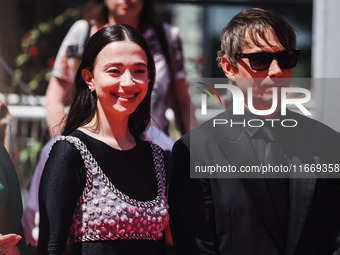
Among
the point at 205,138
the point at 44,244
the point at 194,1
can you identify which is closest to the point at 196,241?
the point at 205,138

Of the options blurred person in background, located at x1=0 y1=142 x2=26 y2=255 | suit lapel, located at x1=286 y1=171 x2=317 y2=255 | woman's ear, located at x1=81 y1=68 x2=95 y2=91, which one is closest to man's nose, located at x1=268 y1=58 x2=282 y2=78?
suit lapel, located at x1=286 y1=171 x2=317 y2=255

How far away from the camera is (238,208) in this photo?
229 cm

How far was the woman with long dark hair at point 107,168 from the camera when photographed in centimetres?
219

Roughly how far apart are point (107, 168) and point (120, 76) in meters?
0.37

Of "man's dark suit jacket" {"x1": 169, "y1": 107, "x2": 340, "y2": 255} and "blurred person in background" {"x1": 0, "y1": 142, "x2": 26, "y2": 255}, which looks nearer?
"man's dark suit jacket" {"x1": 169, "y1": 107, "x2": 340, "y2": 255}

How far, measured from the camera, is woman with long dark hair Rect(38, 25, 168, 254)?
7.17ft

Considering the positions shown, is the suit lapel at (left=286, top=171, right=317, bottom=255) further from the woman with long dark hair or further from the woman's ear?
the woman's ear

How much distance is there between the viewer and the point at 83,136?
2.30m

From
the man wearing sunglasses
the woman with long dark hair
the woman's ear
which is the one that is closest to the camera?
the woman with long dark hair

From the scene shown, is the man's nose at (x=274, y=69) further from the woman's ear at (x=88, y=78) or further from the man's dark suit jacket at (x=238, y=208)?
the woman's ear at (x=88, y=78)

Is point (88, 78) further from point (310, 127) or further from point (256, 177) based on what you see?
point (310, 127)

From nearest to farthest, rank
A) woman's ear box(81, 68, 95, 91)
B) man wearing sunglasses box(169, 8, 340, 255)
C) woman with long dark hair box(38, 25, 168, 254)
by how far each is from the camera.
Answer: woman with long dark hair box(38, 25, 168, 254) < man wearing sunglasses box(169, 8, 340, 255) < woman's ear box(81, 68, 95, 91)

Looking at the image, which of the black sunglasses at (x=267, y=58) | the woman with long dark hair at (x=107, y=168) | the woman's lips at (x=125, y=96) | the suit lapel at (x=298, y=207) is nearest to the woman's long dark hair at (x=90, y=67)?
the woman with long dark hair at (x=107, y=168)

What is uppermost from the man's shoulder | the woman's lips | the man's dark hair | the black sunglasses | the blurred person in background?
the man's dark hair
